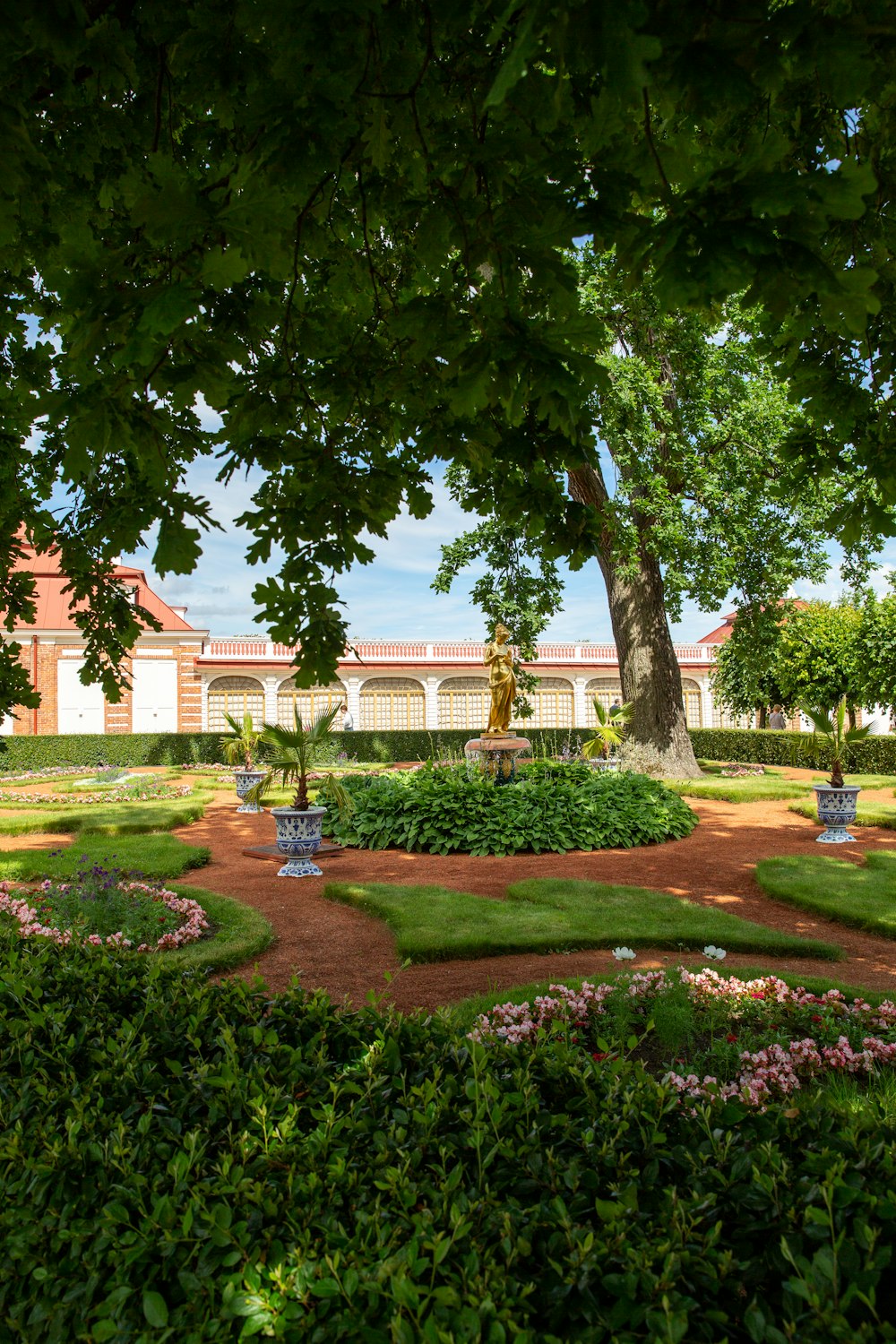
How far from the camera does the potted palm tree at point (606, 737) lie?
13.4 meters

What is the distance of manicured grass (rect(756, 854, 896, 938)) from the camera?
21.0 feet

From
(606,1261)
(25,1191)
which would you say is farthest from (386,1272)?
(25,1191)

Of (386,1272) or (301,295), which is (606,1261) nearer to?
(386,1272)

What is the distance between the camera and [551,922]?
6125 millimetres

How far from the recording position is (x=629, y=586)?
624 inches

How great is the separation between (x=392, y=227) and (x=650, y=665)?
503 inches

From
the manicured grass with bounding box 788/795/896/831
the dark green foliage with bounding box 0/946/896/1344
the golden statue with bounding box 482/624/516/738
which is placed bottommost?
the manicured grass with bounding box 788/795/896/831

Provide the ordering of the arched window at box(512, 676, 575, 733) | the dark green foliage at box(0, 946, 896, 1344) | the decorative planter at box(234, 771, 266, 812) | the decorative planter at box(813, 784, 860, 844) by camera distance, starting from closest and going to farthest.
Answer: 1. the dark green foliage at box(0, 946, 896, 1344)
2. the decorative planter at box(813, 784, 860, 844)
3. the decorative planter at box(234, 771, 266, 812)
4. the arched window at box(512, 676, 575, 733)

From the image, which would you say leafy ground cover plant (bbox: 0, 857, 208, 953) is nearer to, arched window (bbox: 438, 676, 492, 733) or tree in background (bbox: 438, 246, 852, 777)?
tree in background (bbox: 438, 246, 852, 777)

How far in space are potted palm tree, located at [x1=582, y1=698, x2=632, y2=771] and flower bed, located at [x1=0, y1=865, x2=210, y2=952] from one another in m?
8.07

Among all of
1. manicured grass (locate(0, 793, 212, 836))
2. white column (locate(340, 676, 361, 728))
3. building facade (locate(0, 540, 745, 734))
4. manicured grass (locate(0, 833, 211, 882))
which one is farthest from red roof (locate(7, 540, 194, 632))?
manicured grass (locate(0, 833, 211, 882))

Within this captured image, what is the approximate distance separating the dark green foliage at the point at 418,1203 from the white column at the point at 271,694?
27664 millimetres

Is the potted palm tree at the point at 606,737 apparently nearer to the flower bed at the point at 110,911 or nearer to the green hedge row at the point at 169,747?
the green hedge row at the point at 169,747

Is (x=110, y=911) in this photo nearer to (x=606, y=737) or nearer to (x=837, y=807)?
(x=837, y=807)
